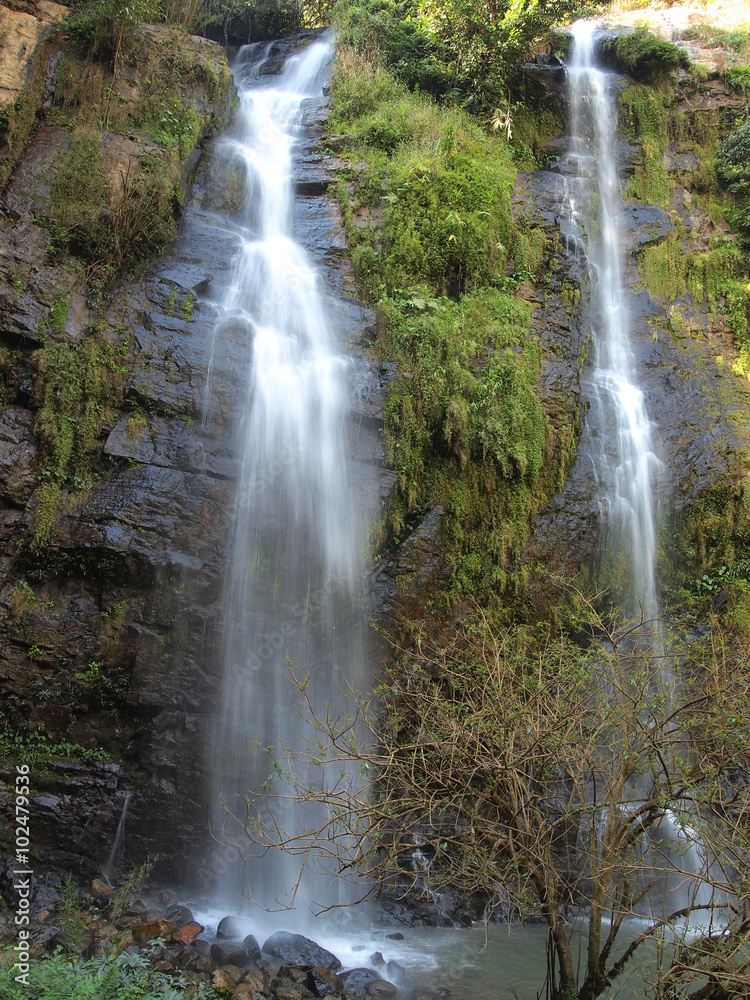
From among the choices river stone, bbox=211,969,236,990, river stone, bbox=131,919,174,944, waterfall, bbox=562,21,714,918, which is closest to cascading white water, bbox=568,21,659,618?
waterfall, bbox=562,21,714,918

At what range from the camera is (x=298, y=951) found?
624cm

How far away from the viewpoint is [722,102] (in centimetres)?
1509

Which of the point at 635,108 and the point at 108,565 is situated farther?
the point at 635,108

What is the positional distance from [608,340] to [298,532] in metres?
7.44

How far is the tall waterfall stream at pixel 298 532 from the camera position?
283 inches

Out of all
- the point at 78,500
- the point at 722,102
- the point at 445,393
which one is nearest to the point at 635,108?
the point at 722,102

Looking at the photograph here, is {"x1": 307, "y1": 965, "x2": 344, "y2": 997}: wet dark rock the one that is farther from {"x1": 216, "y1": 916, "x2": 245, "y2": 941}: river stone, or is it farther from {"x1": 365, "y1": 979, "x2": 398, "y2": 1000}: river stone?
{"x1": 216, "y1": 916, "x2": 245, "y2": 941}: river stone

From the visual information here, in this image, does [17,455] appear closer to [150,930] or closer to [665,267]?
[150,930]

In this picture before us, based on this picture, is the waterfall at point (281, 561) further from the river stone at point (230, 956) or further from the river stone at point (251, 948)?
the river stone at point (230, 956)

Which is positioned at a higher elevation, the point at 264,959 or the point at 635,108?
the point at 635,108

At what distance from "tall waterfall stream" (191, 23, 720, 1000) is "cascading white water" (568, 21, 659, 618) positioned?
39 mm

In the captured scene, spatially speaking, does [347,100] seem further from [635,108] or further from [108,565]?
[108,565]

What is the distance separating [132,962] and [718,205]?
1631cm

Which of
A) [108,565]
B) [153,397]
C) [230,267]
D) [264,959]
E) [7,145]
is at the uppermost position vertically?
[7,145]
